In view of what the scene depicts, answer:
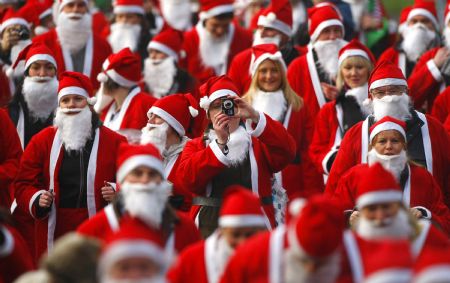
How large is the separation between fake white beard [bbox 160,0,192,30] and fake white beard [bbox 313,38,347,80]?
4925 mm

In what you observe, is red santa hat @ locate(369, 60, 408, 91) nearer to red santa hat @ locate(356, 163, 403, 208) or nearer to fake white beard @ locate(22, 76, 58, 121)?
fake white beard @ locate(22, 76, 58, 121)

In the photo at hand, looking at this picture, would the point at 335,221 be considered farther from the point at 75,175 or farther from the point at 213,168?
the point at 75,175

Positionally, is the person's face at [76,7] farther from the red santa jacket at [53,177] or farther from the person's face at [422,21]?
the red santa jacket at [53,177]

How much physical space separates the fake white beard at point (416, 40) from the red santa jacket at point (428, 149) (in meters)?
3.30

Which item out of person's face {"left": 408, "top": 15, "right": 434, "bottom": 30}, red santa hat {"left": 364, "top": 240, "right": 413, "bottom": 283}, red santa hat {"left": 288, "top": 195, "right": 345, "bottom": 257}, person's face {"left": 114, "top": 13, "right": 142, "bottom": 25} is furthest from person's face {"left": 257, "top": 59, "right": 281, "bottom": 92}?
red santa hat {"left": 364, "top": 240, "right": 413, "bottom": 283}

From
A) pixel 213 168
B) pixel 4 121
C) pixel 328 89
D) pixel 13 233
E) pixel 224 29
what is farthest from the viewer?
pixel 224 29

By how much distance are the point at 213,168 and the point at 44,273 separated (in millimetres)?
2715

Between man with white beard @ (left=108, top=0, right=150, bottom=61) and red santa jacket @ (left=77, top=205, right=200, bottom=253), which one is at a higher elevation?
man with white beard @ (left=108, top=0, right=150, bottom=61)

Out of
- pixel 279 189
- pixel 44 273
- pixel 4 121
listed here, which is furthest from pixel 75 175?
pixel 44 273

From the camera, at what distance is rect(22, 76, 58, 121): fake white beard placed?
13641mm

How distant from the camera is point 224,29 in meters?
16.7

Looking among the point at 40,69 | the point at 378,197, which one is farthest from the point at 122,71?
the point at 378,197

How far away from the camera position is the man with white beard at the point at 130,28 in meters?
17.1

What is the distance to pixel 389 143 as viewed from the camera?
37.8ft
